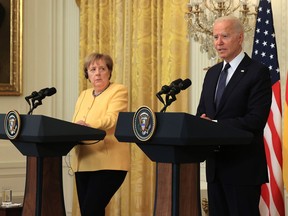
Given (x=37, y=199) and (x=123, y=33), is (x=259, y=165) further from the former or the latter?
(x=123, y=33)

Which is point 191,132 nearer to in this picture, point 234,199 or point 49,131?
point 234,199

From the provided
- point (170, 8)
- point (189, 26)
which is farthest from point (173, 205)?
point (170, 8)

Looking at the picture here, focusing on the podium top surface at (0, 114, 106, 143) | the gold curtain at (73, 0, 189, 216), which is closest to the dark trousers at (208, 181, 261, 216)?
the podium top surface at (0, 114, 106, 143)

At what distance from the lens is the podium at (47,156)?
4281mm

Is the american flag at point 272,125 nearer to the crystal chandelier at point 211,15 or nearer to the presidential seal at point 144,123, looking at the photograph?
the crystal chandelier at point 211,15

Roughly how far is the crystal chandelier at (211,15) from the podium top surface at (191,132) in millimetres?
2129

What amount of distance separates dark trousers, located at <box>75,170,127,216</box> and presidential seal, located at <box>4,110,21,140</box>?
72 centimetres

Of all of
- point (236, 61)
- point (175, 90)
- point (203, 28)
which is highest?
point (203, 28)

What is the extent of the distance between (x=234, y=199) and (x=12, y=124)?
1534mm

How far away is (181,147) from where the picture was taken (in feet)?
11.7

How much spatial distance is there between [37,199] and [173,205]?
3.89 feet

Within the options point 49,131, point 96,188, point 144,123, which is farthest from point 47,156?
point 144,123

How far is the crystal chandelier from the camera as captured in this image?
18.3ft

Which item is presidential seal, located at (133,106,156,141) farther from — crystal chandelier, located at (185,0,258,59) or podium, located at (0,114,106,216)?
crystal chandelier, located at (185,0,258,59)
